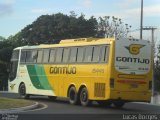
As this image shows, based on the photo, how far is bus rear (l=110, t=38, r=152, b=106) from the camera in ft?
84.3

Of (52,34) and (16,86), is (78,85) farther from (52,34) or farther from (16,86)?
(52,34)

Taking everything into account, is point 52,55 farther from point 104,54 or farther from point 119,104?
point 104,54

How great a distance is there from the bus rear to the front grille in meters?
0.63

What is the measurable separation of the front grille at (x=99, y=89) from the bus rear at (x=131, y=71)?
2.08 feet

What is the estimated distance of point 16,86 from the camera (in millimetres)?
34938

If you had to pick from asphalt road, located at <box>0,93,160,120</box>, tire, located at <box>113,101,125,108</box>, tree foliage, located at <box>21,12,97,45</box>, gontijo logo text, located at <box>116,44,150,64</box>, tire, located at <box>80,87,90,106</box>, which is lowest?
asphalt road, located at <box>0,93,160,120</box>

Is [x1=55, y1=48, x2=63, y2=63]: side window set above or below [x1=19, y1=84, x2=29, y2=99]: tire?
above

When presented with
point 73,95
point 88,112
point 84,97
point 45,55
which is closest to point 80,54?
point 73,95

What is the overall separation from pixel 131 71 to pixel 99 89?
5.87 feet

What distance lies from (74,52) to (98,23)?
43.4 m

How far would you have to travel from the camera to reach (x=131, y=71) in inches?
1027

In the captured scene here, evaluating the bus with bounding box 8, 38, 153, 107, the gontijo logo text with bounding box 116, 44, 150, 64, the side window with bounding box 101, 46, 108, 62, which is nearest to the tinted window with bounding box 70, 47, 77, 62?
the bus with bounding box 8, 38, 153, 107

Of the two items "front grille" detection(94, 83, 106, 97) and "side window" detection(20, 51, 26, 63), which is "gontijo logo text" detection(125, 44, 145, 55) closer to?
"front grille" detection(94, 83, 106, 97)

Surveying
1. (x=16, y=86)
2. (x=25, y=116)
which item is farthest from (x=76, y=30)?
(x=25, y=116)
